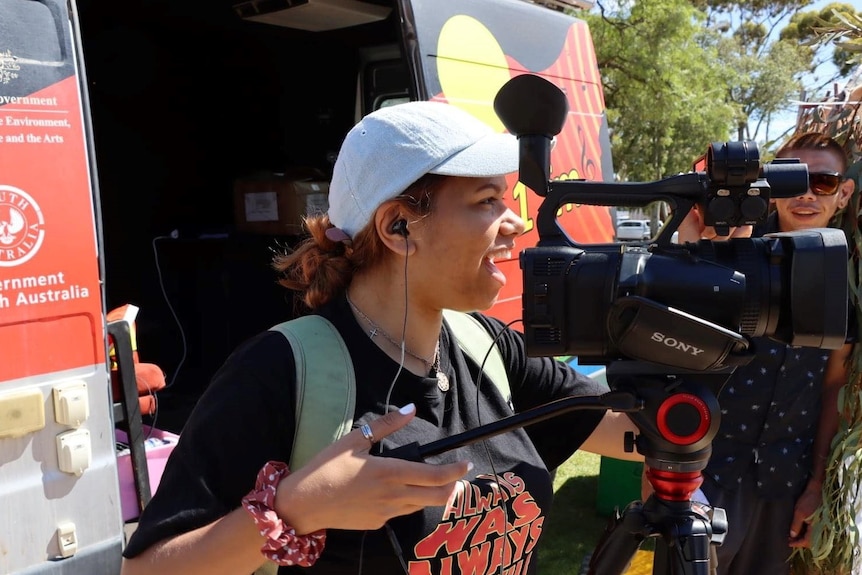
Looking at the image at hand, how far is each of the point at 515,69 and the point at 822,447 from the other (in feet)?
7.45

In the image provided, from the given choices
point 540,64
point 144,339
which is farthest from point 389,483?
point 144,339

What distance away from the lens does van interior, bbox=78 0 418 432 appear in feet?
16.0

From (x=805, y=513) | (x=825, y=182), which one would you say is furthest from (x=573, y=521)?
(x=825, y=182)

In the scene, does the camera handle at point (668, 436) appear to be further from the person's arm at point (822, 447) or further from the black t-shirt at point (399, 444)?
the person's arm at point (822, 447)

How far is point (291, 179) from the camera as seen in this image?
197 inches

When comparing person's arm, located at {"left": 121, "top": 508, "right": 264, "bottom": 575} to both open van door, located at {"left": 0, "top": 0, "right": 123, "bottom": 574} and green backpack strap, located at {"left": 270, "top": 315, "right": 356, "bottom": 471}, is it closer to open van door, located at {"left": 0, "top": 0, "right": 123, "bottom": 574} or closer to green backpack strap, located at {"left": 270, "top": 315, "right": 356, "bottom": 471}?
green backpack strap, located at {"left": 270, "top": 315, "right": 356, "bottom": 471}

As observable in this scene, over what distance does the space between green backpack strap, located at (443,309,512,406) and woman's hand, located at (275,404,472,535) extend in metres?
0.54

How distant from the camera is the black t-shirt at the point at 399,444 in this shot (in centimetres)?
108

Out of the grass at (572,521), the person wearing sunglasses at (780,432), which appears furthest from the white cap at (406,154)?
the grass at (572,521)

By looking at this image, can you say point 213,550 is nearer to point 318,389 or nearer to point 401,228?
point 318,389

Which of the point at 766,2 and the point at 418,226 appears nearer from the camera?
the point at 418,226

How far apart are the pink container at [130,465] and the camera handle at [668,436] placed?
154 cm

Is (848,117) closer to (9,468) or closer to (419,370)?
(419,370)

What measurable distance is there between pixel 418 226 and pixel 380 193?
0.09 m
